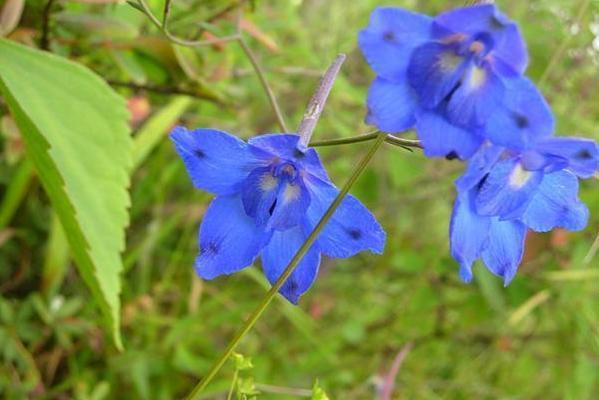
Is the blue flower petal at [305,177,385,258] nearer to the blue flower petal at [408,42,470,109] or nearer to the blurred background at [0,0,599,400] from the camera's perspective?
the blue flower petal at [408,42,470,109]

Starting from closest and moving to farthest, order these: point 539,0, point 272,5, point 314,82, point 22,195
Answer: point 22,195 → point 539,0 → point 314,82 → point 272,5

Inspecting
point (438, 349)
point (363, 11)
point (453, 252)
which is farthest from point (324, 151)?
point (453, 252)

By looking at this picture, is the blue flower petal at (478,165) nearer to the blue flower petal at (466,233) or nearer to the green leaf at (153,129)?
the blue flower petal at (466,233)

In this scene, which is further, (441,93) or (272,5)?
(272,5)

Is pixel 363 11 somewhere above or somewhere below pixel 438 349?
above

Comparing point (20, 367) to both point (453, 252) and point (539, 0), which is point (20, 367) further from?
point (539, 0)

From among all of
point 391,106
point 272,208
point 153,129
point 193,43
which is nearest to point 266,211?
point 272,208

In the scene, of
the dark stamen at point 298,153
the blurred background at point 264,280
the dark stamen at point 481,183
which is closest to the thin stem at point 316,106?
the dark stamen at point 298,153
